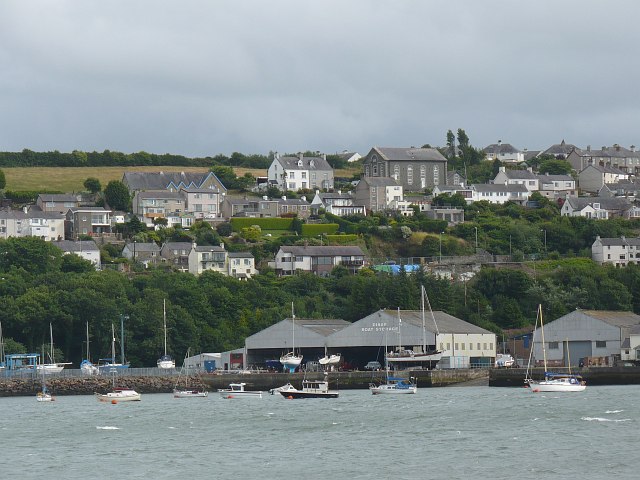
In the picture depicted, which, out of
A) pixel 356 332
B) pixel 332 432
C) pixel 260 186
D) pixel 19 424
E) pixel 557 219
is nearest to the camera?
pixel 332 432

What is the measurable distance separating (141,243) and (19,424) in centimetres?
5145

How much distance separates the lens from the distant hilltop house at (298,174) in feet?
449

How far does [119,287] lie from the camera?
93562mm

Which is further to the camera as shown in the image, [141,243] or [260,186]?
[260,186]

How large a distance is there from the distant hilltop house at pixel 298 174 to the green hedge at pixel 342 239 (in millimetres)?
20003

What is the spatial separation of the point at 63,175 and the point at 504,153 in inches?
2022

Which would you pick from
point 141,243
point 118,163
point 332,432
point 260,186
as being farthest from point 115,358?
point 118,163

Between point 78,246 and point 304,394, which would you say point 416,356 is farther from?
point 78,246

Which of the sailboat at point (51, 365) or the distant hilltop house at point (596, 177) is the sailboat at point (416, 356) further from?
the distant hilltop house at point (596, 177)

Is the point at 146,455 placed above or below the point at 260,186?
below

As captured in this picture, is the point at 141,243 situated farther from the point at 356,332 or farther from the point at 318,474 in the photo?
the point at 318,474

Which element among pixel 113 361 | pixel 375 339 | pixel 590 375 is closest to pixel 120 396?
pixel 113 361

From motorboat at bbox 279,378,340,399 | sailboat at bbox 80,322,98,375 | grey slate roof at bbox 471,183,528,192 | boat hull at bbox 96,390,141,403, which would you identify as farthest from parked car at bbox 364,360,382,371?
grey slate roof at bbox 471,183,528,192

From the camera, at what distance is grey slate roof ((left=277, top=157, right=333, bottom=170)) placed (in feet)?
452
